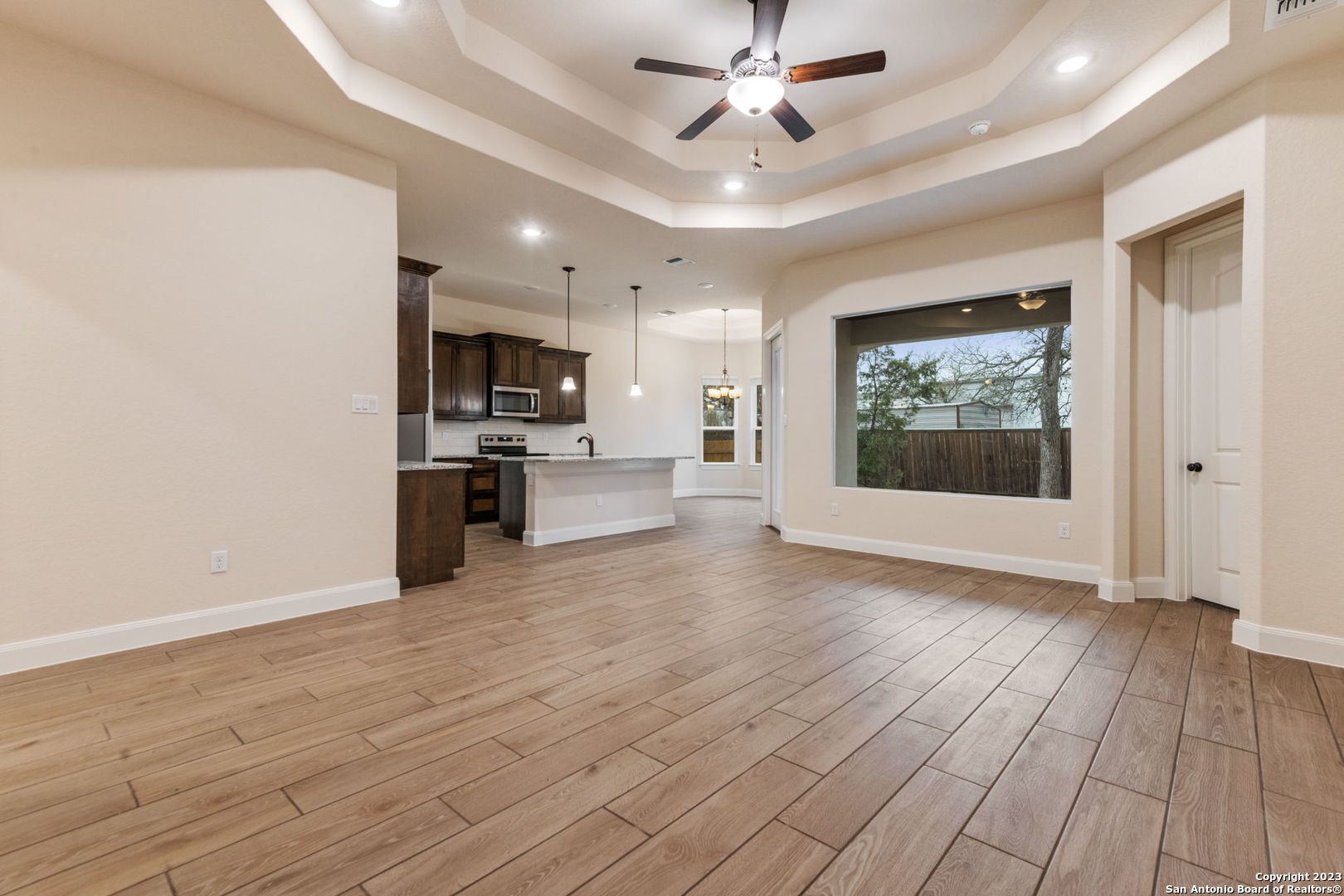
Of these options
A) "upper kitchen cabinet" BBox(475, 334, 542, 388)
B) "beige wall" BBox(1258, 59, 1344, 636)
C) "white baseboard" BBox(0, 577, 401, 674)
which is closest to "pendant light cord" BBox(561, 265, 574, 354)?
"upper kitchen cabinet" BBox(475, 334, 542, 388)

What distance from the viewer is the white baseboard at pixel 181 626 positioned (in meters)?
2.54

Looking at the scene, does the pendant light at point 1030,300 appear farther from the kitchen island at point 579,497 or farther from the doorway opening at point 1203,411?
the kitchen island at point 579,497

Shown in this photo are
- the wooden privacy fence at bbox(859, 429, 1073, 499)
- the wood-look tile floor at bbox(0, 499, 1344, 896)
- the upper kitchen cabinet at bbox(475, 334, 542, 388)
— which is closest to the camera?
the wood-look tile floor at bbox(0, 499, 1344, 896)

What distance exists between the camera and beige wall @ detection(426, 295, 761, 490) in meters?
7.71

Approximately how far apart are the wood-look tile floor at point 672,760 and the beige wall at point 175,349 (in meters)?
0.45

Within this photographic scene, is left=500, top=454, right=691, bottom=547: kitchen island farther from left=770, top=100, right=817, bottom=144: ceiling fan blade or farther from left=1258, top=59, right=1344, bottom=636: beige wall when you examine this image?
left=1258, top=59, right=1344, bottom=636: beige wall

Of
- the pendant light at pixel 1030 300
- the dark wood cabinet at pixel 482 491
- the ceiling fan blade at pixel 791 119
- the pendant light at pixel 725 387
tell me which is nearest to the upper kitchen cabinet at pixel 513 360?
the dark wood cabinet at pixel 482 491

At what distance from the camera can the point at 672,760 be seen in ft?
5.94

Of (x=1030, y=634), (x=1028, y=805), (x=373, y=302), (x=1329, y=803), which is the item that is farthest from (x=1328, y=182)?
(x=373, y=302)

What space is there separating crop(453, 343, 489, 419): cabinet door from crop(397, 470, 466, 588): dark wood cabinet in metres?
3.22

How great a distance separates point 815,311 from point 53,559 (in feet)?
18.1

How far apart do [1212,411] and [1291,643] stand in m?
1.48

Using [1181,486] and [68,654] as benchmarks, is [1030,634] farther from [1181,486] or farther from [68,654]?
[68,654]

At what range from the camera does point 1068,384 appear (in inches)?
170
